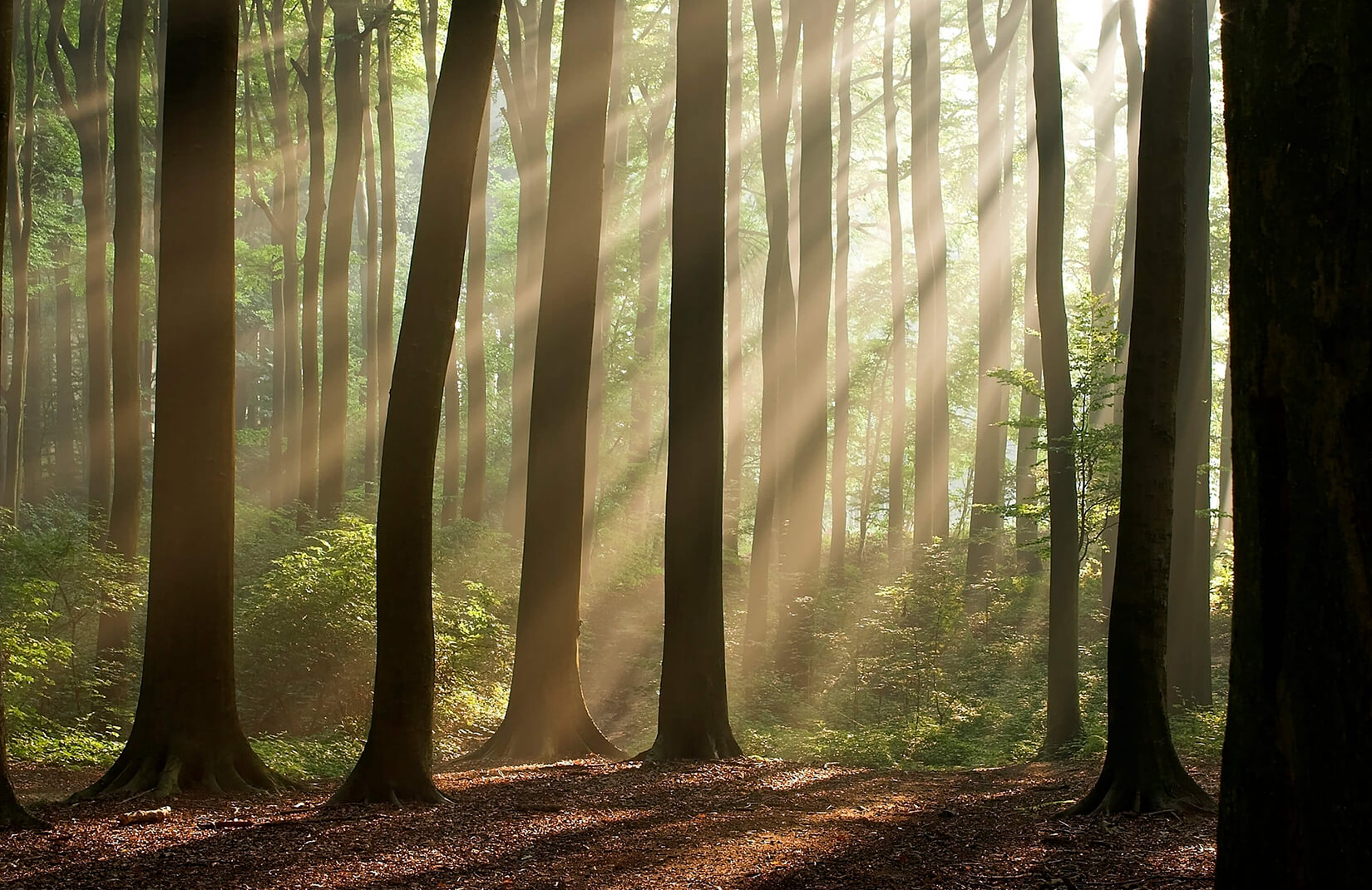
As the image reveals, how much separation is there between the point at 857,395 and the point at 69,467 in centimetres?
2694

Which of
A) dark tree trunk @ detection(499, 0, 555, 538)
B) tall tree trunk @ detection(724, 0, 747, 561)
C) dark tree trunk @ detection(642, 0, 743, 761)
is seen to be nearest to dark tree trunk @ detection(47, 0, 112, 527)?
dark tree trunk @ detection(499, 0, 555, 538)

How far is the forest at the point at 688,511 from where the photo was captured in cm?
363

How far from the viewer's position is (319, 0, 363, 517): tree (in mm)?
23484

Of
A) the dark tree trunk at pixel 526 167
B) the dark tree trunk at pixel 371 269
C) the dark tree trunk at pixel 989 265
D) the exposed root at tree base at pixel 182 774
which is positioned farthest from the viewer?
the dark tree trunk at pixel 371 269

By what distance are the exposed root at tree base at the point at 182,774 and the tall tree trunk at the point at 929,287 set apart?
19533 millimetres

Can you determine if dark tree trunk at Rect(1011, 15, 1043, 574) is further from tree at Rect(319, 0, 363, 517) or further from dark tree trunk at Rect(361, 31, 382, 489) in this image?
dark tree trunk at Rect(361, 31, 382, 489)

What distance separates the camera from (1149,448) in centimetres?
891

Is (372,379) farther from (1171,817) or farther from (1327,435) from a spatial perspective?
(1327,435)

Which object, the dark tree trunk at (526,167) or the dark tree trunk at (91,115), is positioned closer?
the dark tree trunk at (91,115)

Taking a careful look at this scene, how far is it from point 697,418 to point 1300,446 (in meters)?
8.04

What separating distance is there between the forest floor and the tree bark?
0.61m

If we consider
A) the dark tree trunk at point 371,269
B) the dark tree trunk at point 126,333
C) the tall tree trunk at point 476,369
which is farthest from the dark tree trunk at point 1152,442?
the dark tree trunk at point 371,269

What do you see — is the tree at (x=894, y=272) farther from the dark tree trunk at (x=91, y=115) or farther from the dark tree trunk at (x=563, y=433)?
the dark tree trunk at (x=91, y=115)

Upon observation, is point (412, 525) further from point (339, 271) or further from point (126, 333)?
point (339, 271)
